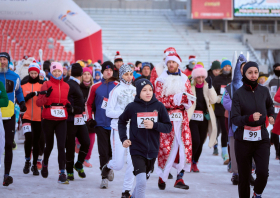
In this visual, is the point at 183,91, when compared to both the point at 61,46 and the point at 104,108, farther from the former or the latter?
the point at 61,46

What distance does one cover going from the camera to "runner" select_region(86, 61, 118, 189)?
5.83 metres

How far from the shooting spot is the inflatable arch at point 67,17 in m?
14.5

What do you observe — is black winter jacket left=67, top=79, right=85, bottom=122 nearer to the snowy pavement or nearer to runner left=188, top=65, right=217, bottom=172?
the snowy pavement

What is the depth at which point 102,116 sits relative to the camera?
586 centimetres

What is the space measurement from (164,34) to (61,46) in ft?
26.1

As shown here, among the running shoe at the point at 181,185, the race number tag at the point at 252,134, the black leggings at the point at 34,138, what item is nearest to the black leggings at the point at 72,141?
the black leggings at the point at 34,138

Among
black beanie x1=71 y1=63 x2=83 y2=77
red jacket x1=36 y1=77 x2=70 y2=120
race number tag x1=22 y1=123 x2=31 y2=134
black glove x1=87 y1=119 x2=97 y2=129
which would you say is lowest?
race number tag x1=22 y1=123 x2=31 y2=134

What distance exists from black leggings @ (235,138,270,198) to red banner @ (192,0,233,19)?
27010 millimetres

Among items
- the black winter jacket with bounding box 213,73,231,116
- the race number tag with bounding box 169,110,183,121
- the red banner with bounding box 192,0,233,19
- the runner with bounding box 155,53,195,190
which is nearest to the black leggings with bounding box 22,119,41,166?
the runner with bounding box 155,53,195,190

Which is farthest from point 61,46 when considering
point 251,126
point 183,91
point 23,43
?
point 251,126

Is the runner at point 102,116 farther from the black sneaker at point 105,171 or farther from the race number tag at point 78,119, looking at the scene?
the race number tag at point 78,119

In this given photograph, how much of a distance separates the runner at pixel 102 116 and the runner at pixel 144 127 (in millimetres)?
1423

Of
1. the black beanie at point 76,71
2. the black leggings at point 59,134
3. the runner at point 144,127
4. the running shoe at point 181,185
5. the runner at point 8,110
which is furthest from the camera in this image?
the black beanie at point 76,71

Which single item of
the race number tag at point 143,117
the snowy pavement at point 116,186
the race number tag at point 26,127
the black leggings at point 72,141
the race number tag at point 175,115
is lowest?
the snowy pavement at point 116,186
